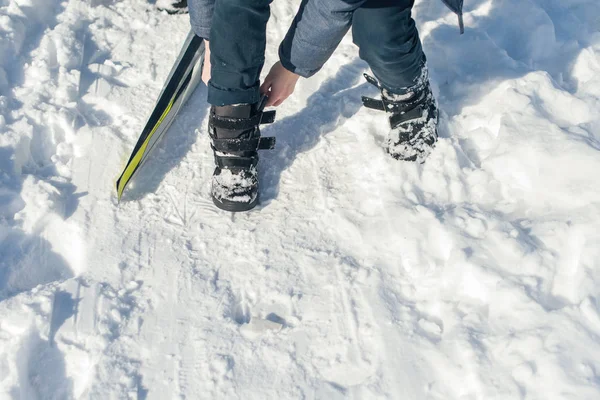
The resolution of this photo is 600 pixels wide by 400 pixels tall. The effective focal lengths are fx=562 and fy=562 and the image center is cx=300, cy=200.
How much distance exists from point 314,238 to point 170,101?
73cm

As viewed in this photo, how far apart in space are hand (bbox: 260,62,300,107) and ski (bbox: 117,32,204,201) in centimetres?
40

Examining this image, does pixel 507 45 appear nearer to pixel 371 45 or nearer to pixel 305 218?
pixel 371 45

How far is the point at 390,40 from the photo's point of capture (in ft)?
4.99

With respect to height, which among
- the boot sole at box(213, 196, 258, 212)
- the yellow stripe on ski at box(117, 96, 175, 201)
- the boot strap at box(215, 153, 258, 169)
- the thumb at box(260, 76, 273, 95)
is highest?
the thumb at box(260, 76, 273, 95)

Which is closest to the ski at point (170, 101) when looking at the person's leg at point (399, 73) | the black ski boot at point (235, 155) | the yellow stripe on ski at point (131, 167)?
the yellow stripe on ski at point (131, 167)

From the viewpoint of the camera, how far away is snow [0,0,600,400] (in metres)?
1.30

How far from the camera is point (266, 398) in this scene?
4.17 ft

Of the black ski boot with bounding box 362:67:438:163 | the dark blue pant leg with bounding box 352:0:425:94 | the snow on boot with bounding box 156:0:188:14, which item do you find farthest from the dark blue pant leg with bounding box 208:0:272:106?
the snow on boot with bounding box 156:0:188:14

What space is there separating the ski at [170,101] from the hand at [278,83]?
15.9 inches

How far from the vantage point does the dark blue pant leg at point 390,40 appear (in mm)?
1479

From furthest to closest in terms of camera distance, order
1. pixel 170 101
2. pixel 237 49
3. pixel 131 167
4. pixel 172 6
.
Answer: pixel 172 6 → pixel 170 101 → pixel 131 167 → pixel 237 49

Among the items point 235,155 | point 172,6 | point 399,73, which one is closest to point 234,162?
point 235,155

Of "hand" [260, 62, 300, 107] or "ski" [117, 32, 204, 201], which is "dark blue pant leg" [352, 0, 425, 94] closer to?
"hand" [260, 62, 300, 107]

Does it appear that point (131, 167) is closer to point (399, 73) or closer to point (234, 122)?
point (234, 122)
